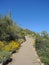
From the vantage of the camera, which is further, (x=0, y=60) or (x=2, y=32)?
(x=2, y=32)

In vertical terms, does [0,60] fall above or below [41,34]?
below

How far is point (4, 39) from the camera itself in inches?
1345

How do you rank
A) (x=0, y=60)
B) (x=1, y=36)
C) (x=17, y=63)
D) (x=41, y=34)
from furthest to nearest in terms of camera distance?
(x=41, y=34) → (x=1, y=36) → (x=17, y=63) → (x=0, y=60)

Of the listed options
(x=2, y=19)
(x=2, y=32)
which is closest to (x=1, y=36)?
(x=2, y=32)

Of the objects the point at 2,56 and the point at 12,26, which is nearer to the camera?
the point at 2,56

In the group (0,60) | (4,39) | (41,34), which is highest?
(41,34)

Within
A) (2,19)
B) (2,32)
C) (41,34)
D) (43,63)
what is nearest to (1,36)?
(2,32)

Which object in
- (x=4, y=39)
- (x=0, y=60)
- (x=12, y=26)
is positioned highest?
(x=12, y=26)

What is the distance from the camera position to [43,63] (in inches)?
824

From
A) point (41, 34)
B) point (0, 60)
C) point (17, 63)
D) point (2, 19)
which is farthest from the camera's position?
point (41, 34)

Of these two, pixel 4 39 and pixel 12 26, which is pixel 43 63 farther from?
pixel 12 26

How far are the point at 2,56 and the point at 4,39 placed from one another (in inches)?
586

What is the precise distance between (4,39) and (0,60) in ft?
52.0

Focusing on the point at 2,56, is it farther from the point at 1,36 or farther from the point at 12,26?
the point at 12,26
